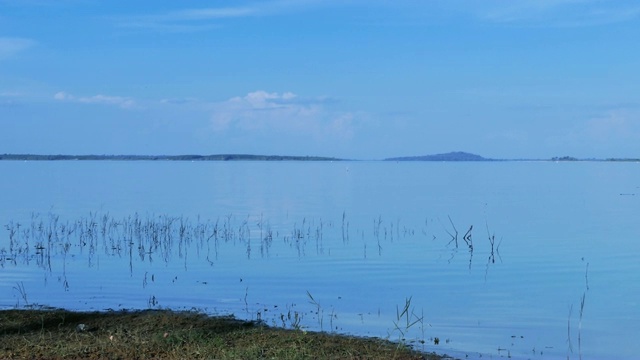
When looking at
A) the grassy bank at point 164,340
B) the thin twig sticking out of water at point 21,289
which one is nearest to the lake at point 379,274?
the thin twig sticking out of water at point 21,289

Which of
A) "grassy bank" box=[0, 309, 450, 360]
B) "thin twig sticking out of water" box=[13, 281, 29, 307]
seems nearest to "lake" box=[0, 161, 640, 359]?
"thin twig sticking out of water" box=[13, 281, 29, 307]

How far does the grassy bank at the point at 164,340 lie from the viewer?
10.7 meters

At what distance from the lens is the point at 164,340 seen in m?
11.2

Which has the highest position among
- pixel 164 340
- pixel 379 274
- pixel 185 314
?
pixel 164 340

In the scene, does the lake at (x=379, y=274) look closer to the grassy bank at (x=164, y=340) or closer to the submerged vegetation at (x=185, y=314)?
the submerged vegetation at (x=185, y=314)

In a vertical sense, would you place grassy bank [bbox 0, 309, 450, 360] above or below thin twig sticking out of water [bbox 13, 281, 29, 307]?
above

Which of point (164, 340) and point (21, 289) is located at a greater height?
point (164, 340)

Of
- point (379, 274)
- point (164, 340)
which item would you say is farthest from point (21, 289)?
point (164, 340)

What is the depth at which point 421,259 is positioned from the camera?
25.7 metres

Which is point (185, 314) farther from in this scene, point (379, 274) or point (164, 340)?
point (379, 274)

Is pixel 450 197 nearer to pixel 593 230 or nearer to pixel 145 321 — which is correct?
pixel 593 230

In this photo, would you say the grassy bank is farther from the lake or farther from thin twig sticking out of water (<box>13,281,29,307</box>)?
thin twig sticking out of water (<box>13,281,29,307</box>)

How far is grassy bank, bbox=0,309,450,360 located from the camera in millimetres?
10656

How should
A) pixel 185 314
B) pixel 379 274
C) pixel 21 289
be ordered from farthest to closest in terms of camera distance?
pixel 379 274, pixel 21 289, pixel 185 314
